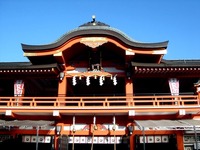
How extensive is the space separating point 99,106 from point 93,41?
4813 millimetres

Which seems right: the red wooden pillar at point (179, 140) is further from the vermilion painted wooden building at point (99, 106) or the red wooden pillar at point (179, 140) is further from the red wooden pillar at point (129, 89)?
the red wooden pillar at point (129, 89)

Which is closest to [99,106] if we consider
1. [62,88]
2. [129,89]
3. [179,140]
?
[129,89]

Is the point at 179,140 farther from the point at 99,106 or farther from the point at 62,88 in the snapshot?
the point at 62,88

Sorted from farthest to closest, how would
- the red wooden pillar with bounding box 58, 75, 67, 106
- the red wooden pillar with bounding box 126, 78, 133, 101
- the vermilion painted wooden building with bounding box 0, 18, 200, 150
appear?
1. the red wooden pillar with bounding box 58, 75, 67, 106
2. the red wooden pillar with bounding box 126, 78, 133, 101
3. the vermilion painted wooden building with bounding box 0, 18, 200, 150

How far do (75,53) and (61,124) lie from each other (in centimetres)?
568

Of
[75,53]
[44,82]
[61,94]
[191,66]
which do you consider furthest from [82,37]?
[191,66]

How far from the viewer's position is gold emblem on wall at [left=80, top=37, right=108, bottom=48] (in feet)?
58.1

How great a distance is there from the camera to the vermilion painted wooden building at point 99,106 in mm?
15992

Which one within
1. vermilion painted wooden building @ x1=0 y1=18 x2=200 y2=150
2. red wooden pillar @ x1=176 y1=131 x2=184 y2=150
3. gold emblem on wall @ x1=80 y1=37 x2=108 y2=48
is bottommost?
red wooden pillar @ x1=176 y1=131 x2=184 y2=150

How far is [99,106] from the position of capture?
1616cm

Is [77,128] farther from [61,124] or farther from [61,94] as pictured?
[61,94]

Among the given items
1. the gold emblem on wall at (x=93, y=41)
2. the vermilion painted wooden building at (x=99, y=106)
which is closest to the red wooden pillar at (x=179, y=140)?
the vermilion painted wooden building at (x=99, y=106)

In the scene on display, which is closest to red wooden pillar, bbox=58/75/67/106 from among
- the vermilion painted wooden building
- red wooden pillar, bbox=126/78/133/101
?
the vermilion painted wooden building

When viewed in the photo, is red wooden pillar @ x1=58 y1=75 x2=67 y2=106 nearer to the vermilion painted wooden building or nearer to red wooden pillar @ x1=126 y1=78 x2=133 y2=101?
the vermilion painted wooden building
